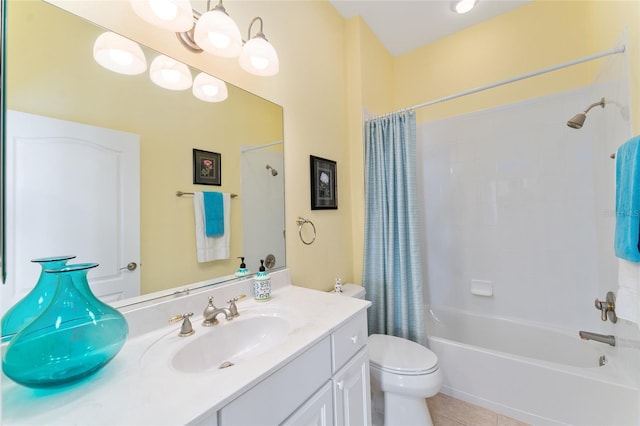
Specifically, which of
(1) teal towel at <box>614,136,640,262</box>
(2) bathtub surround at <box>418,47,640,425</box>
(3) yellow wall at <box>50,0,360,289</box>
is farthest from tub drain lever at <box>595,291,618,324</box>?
(3) yellow wall at <box>50,0,360,289</box>

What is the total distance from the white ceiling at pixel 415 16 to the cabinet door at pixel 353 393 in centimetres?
236

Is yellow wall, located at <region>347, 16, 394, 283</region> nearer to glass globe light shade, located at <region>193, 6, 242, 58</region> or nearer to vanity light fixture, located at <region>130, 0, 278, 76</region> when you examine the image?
vanity light fixture, located at <region>130, 0, 278, 76</region>

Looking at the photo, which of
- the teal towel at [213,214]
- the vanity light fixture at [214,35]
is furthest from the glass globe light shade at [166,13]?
the teal towel at [213,214]

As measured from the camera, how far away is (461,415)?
1478 millimetres

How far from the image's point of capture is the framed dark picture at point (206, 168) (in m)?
1.06

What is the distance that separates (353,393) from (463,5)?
2.57m

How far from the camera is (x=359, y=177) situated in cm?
200

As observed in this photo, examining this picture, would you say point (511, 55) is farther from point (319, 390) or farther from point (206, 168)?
point (319, 390)

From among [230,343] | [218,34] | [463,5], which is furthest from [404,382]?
[463,5]

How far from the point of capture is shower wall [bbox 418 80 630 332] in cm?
172

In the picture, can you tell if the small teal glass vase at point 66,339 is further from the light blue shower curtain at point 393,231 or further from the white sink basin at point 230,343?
the light blue shower curtain at point 393,231

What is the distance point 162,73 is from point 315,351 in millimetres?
1170

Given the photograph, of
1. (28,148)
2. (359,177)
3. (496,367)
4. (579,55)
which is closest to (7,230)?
(28,148)

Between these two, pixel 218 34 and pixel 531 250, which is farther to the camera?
pixel 531 250
